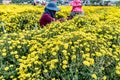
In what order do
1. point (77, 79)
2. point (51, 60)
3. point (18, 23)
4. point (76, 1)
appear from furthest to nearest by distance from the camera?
point (76, 1)
point (18, 23)
point (51, 60)
point (77, 79)

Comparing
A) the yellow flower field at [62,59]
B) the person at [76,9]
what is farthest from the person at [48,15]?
the yellow flower field at [62,59]

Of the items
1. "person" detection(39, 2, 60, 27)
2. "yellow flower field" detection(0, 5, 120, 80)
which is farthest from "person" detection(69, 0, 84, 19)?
"yellow flower field" detection(0, 5, 120, 80)

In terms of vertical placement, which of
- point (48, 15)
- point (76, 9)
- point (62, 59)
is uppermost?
point (62, 59)

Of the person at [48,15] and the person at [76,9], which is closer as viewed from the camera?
the person at [48,15]

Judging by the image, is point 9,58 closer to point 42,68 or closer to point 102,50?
point 42,68

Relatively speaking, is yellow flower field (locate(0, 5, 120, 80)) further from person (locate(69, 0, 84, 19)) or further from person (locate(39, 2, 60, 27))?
person (locate(69, 0, 84, 19))

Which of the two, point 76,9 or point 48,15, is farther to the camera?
point 76,9

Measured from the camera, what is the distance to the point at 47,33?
5.21 meters

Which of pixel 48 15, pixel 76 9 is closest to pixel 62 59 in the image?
pixel 48 15

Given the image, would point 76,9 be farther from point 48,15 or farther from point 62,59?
point 62,59

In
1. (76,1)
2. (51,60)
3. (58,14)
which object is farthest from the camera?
(58,14)

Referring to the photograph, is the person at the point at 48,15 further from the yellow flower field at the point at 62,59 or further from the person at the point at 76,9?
the yellow flower field at the point at 62,59

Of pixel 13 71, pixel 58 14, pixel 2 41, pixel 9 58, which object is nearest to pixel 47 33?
pixel 2 41

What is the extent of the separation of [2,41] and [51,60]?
127 cm
